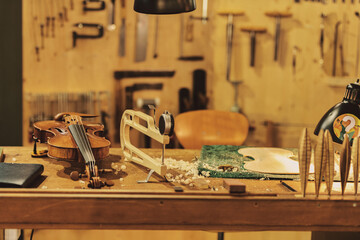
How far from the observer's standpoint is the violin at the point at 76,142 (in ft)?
6.60

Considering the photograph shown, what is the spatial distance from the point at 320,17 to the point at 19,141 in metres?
3.14

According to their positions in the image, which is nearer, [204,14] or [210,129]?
[210,129]

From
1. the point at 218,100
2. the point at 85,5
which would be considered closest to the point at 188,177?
the point at 218,100

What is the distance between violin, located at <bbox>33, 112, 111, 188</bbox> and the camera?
79.2 inches

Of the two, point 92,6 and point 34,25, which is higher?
point 92,6

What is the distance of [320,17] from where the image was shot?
4.47 m

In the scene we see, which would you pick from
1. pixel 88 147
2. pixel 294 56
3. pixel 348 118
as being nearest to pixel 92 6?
pixel 294 56

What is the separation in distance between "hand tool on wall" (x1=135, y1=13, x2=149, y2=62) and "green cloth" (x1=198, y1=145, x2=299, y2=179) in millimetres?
1987

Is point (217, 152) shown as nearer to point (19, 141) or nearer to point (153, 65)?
point (153, 65)

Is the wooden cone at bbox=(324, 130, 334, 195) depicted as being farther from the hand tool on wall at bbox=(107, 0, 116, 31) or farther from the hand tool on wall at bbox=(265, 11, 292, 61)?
the hand tool on wall at bbox=(107, 0, 116, 31)

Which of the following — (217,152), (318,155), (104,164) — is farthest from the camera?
(217,152)

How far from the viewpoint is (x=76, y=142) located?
6.89ft

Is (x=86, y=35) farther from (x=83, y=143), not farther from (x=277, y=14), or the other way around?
(x=83, y=143)

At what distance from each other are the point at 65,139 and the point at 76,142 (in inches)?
3.9
